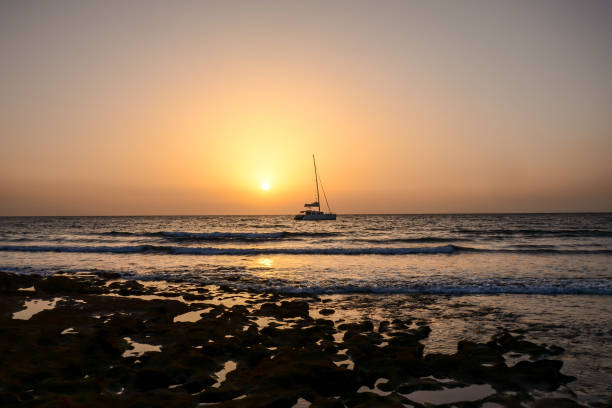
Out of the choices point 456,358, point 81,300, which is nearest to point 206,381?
point 456,358

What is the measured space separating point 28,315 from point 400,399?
37.0 ft

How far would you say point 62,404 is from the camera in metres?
5.29

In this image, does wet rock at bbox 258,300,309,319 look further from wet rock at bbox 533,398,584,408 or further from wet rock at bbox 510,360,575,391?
wet rock at bbox 533,398,584,408

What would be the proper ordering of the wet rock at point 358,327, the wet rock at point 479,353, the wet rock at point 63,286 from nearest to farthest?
1. the wet rock at point 479,353
2. the wet rock at point 358,327
3. the wet rock at point 63,286

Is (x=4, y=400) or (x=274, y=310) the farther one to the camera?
(x=274, y=310)

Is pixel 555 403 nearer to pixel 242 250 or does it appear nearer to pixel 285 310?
pixel 285 310

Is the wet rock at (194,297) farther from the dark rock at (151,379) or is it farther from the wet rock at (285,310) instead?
the dark rock at (151,379)

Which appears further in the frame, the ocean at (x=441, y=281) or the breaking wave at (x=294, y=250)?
the breaking wave at (x=294, y=250)

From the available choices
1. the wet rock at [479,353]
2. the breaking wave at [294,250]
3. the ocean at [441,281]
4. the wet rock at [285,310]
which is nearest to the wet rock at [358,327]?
the ocean at [441,281]

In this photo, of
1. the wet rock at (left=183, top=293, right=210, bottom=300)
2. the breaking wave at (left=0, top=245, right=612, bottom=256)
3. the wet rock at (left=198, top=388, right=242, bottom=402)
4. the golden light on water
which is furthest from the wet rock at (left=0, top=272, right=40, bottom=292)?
the breaking wave at (left=0, top=245, right=612, bottom=256)

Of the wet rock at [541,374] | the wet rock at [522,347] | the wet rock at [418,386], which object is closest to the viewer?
the wet rock at [418,386]

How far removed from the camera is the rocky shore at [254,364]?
19.2 ft

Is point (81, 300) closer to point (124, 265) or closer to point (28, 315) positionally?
point (28, 315)

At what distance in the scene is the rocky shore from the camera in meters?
5.87
